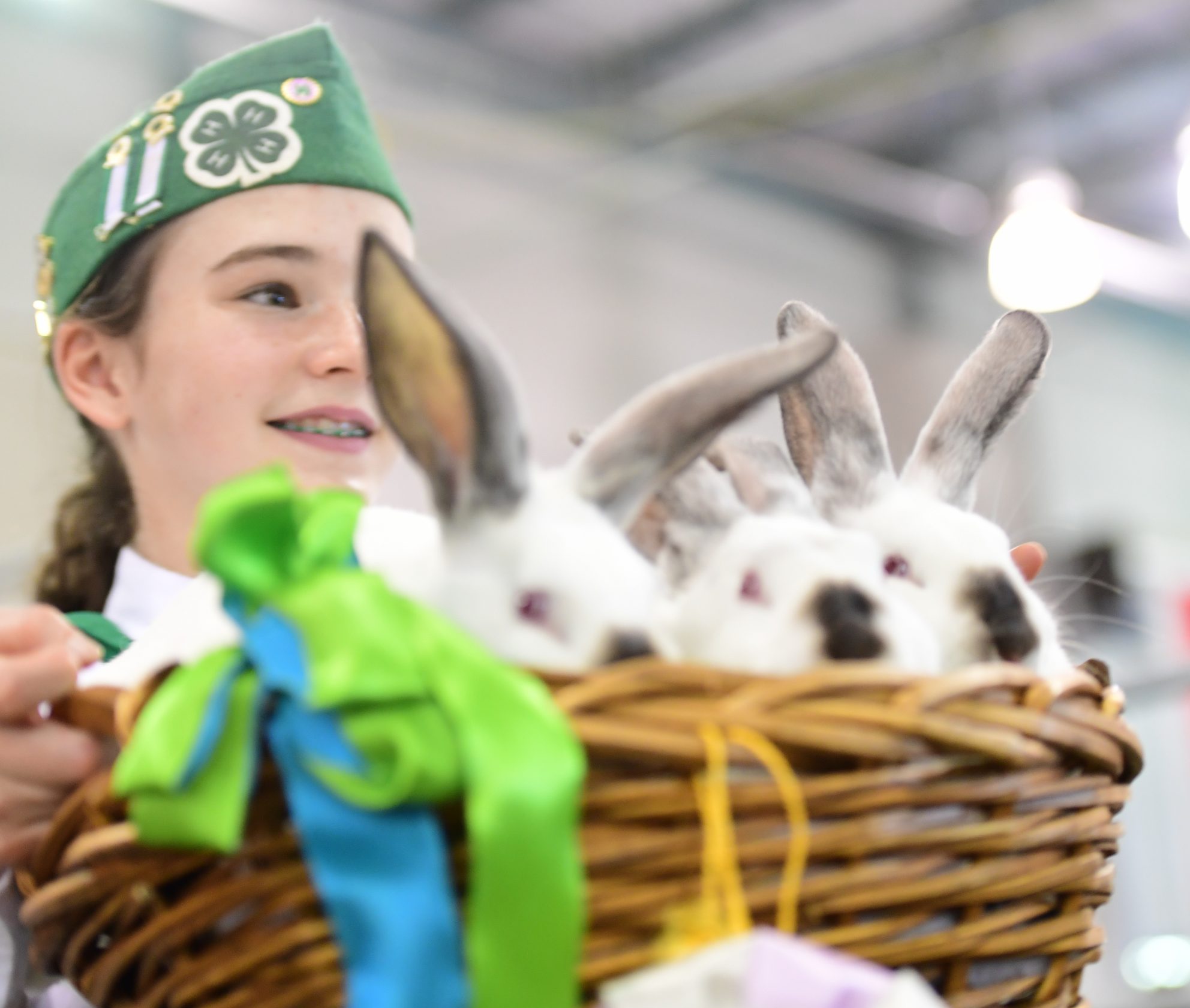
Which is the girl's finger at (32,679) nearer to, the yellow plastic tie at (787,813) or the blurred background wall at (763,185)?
the yellow plastic tie at (787,813)

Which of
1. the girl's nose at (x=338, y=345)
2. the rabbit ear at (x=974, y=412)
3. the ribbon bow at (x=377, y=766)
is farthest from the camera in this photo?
the girl's nose at (x=338, y=345)

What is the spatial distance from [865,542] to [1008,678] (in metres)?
0.14

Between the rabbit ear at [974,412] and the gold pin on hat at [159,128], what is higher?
the gold pin on hat at [159,128]

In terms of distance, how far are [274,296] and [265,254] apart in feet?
0.10

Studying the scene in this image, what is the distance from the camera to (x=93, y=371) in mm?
986

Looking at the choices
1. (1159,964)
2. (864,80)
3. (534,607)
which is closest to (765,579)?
(534,607)

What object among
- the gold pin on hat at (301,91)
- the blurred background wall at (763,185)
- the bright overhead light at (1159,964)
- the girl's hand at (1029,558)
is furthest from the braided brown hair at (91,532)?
the bright overhead light at (1159,964)

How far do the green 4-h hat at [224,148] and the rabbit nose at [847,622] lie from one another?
546 millimetres

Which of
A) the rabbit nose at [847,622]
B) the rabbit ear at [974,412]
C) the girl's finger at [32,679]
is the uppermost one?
the rabbit ear at [974,412]

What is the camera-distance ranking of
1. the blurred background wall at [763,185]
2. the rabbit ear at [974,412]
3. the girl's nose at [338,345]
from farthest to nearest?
1. the blurred background wall at [763,185]
2. the girl's nose at [338,345]
3. the rabbit ear at [974,412]

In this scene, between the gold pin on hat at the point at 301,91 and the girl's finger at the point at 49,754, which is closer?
the girl's finger at the point at 49,754

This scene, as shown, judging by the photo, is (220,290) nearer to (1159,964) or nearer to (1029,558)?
A: (1029,558)

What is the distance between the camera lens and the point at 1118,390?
18.2 feet

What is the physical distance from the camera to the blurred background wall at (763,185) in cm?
279
